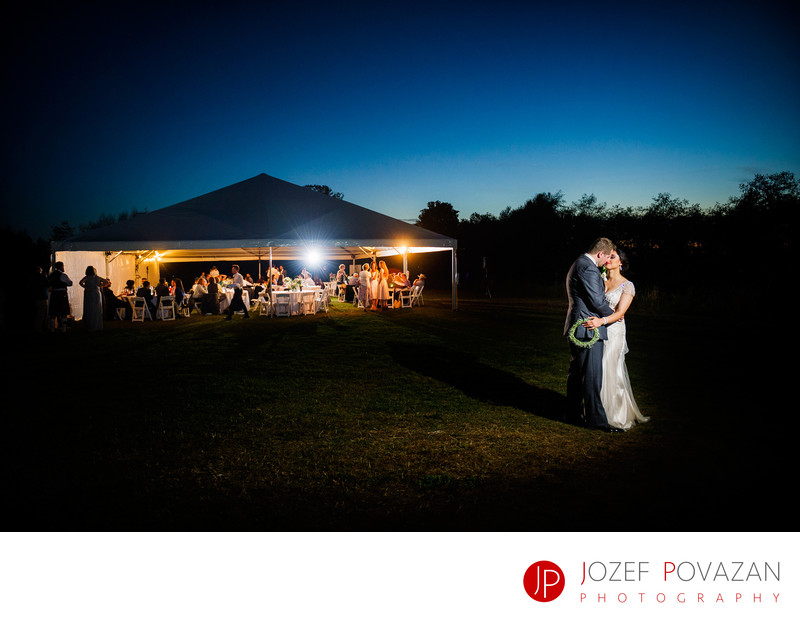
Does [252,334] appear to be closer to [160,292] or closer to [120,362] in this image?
[120,362]

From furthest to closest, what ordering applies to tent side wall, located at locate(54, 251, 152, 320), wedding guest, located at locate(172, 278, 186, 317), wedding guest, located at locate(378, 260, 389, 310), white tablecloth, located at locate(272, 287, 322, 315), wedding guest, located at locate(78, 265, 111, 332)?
wedding guest, located at locate(378, 260, 389, 310) < white tablecloth, located at locate(272, 287, 322, 315) < wedding guest, located at locate(172, 278, 186, 317) < tent side wall, located at locate(54, 251, 152, 320) < wedding guest, located at locate(78, 265, 111, 332)

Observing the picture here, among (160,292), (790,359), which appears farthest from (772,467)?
(160,292)

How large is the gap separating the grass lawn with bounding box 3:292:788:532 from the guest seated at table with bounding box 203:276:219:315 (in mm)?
8768

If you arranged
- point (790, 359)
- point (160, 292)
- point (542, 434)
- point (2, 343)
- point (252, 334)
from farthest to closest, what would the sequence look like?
point (160, 292)
point (252, 334)
point (2, 343)
point (790, 359)
point (542, 434)

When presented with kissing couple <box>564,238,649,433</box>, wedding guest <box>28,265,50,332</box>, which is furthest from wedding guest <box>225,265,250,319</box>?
kissing couple <box>564,238,649,433</box>

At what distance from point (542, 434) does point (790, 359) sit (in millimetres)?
5837

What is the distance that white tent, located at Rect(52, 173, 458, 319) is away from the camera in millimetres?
15578

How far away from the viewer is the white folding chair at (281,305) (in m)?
16.6

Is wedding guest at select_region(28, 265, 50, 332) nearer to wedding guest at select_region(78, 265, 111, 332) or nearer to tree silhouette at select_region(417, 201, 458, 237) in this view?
wedding guest at select_region(78, 265, 111, 332)

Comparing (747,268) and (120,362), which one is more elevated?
(747,268)
